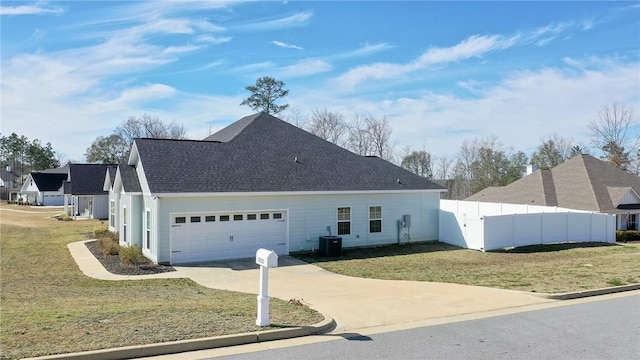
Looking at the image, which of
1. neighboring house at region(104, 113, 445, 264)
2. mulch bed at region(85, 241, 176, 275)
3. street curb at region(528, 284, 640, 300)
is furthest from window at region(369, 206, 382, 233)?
street curb at region(528, 284, 640, 300)

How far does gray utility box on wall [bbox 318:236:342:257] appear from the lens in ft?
65.0

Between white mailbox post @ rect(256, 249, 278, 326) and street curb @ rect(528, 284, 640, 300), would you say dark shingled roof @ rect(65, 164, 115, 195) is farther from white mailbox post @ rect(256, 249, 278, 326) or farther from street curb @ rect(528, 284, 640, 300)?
street curb @ rect(528, 284, 640, 300)

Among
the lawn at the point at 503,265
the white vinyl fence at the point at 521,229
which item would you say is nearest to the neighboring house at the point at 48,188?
the lawn at the point at 503,265

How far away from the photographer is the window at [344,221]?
21.6 metres

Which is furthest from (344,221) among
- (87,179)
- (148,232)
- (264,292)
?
(87,179)

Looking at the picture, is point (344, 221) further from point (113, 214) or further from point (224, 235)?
point (113, 214)

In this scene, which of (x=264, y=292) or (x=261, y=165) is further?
(x=261, y=165)

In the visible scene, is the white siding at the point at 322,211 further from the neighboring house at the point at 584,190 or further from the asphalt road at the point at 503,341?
the neighboring house at the point at 584,190

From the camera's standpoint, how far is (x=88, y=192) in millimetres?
42500

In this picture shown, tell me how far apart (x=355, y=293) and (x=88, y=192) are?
125 ft

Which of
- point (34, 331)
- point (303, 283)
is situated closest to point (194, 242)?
point (303, 283)

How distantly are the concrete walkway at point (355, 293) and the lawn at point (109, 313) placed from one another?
0.81 meters

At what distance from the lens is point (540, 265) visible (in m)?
17.0

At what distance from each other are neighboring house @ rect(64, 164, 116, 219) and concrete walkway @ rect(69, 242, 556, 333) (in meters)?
27.1
